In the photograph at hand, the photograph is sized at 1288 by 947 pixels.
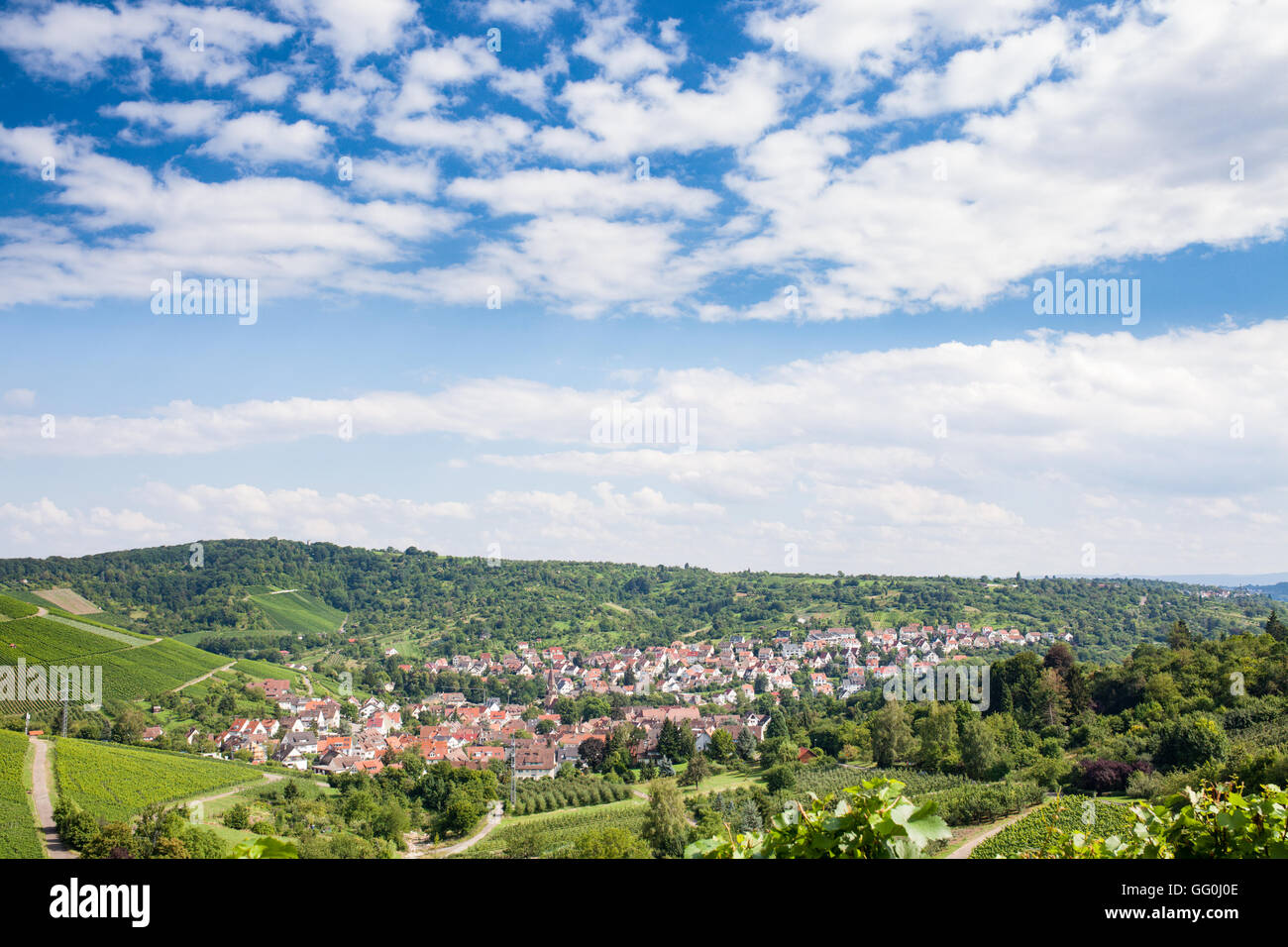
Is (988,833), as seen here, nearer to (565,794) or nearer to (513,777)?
(565,794)

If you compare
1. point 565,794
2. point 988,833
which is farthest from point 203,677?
point 988,833

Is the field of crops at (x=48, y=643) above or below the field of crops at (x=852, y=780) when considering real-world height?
above

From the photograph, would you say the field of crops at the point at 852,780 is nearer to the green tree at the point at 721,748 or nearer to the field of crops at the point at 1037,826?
the field of crops at the point at 1037,826

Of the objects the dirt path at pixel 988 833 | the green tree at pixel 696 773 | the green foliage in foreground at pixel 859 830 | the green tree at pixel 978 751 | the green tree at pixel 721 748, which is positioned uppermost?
the green foliage in foreground at pixel 859 830

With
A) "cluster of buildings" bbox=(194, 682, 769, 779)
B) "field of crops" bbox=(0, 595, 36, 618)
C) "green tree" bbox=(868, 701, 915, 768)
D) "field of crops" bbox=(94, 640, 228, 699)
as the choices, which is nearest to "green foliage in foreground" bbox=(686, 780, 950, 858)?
"green tree" bbox=(868, 701, 915, 768)

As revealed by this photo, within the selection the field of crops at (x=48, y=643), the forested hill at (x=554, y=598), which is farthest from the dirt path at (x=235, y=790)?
the forested hill at (x=554, y=598)

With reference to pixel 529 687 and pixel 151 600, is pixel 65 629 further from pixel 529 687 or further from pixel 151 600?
pixel 151 600

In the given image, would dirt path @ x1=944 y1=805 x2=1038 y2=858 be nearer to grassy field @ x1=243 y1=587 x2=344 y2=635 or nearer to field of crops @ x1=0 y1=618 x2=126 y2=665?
field of crops @ x1=0 y1=618 x2=126 y2=665

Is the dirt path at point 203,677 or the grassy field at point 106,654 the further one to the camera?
the dirt path at point 203,677
